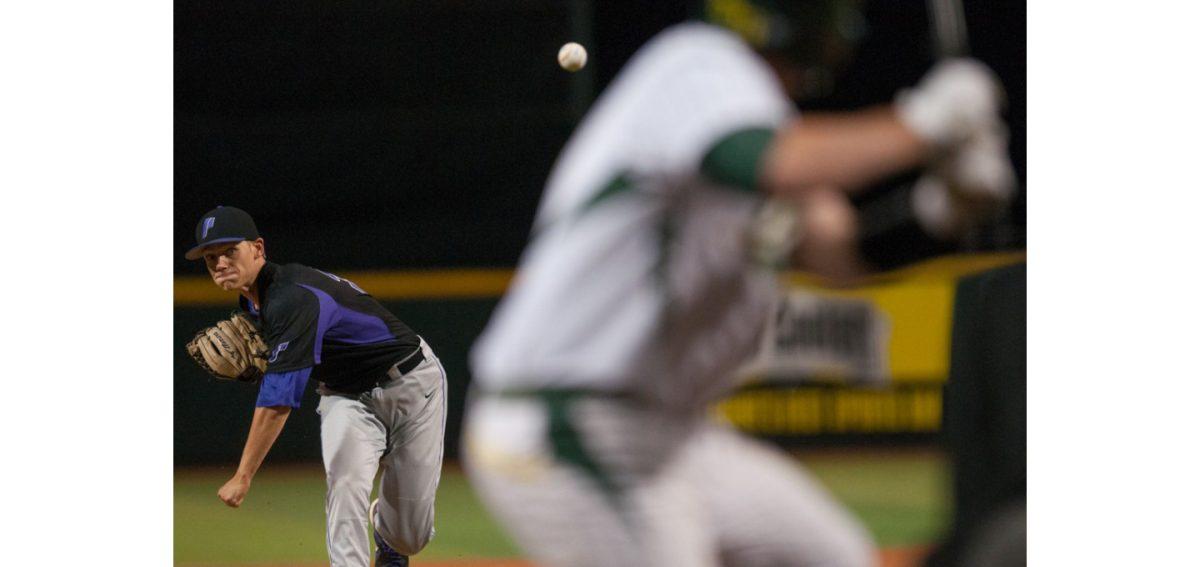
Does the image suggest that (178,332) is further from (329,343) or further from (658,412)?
(658,412)

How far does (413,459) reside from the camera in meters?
3.43

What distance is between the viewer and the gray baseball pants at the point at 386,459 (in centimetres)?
333

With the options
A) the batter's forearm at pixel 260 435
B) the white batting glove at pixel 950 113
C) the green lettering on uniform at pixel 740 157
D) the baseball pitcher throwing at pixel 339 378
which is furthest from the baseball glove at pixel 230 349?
the white batting glove at pixel 950 113

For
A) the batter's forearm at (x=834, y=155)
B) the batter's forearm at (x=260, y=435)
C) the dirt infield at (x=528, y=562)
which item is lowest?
the dirt infield at (x=528, y=562)

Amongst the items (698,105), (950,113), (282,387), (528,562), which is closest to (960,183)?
(950,113)

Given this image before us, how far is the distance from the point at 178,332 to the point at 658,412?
5.52 feet

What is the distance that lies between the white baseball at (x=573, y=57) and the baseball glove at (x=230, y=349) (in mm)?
1105

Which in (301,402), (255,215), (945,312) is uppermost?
(255,215)

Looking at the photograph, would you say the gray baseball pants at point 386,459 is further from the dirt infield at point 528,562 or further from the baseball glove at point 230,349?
the baseball glove at point 230,349

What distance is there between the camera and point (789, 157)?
1.86 m

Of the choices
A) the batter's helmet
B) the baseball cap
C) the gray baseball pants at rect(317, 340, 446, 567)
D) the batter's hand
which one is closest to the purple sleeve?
the gray baseball pants at rect(317, 340, 446, 567)

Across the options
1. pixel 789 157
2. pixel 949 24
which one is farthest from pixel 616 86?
pixel 789 157

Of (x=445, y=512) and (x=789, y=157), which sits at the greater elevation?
(x=789, y=157)

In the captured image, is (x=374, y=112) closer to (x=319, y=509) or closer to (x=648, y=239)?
(x=319, y=509)
